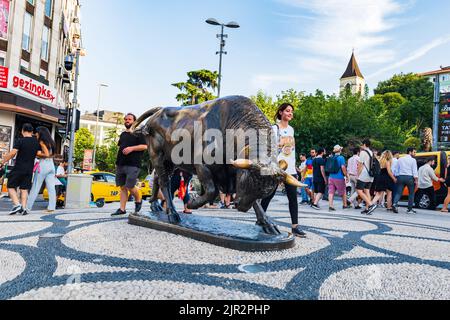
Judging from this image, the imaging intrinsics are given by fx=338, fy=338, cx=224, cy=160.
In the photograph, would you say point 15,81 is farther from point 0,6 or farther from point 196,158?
point 196,158

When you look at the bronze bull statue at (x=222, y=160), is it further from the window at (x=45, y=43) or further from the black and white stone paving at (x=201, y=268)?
the window at (x=45, y=43)

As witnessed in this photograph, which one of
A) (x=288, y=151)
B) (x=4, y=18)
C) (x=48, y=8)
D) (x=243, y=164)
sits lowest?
(x=243, y=164)

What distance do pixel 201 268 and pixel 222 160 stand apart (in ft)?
4.74

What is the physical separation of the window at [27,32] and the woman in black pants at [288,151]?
22271 millimetres

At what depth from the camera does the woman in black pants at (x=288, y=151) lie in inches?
176

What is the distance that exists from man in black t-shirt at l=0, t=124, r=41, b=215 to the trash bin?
2762mm

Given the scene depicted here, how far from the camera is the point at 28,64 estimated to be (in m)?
21.6

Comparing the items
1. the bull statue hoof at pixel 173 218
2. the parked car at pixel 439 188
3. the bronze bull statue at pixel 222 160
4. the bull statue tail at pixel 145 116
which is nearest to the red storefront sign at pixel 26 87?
the bull statue tail at pixel 145 116

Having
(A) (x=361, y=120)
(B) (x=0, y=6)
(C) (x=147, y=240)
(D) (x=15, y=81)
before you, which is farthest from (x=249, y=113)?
(A) (x=361, y=120)

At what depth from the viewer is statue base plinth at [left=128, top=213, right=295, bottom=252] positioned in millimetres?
3439

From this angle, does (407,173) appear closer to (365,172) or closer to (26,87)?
(365,172)

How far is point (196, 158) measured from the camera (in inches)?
160

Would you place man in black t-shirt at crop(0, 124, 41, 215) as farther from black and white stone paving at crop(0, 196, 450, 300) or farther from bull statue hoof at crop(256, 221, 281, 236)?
bull statue hoof at crop(256, 221, 281, 236)

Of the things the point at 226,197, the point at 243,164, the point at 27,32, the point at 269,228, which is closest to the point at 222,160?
the point at 243,164
